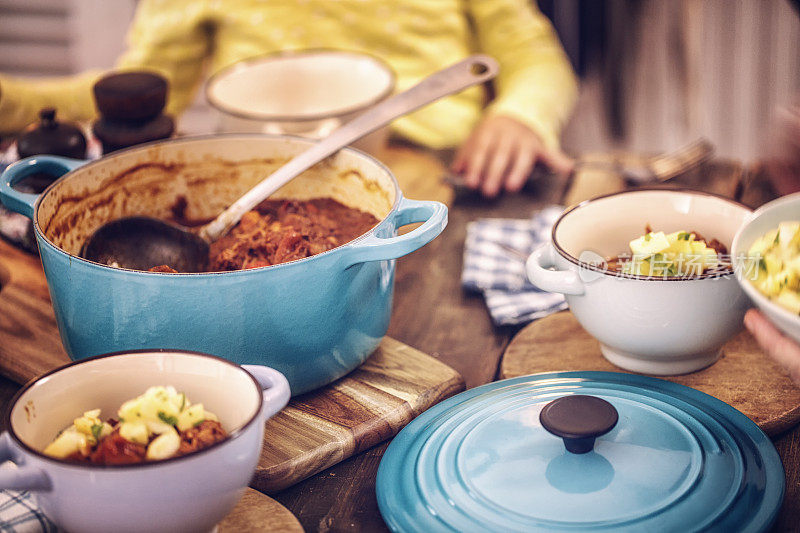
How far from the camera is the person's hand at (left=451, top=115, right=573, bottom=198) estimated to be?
1378 mm

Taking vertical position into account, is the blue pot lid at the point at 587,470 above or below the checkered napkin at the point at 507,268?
above

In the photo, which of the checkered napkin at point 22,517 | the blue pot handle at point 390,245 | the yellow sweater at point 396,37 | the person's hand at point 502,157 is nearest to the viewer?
the checkered napkin at point 22,517

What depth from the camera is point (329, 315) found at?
797 mm

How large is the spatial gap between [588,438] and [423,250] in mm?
587

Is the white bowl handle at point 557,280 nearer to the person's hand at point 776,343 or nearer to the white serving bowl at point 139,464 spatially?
the person's hand at point 776,343

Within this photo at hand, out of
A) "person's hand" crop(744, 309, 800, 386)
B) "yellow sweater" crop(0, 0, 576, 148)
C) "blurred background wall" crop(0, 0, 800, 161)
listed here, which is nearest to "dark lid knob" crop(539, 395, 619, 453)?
"person's hand" crop(744, 309, 800, 386)

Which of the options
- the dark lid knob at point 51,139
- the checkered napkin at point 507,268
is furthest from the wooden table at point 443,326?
the dark lid knob at point 51,139

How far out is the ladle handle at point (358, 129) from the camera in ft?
3.19

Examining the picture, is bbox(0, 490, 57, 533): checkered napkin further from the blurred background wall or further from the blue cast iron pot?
the blurred background wall

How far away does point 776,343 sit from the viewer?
2.21ft

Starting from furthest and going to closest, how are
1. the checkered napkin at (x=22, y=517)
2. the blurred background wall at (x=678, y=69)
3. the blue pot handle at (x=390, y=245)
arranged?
the blurred background wall at (x=678, y=69), the blue pot handle at (x=390, y=245), the checkered napkin at (x=22, y=517)

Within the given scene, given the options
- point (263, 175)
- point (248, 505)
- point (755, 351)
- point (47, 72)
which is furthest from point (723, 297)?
point (47, 72)

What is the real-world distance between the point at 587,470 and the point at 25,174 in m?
0.71

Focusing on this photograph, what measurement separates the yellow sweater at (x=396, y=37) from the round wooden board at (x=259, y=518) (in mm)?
1102
